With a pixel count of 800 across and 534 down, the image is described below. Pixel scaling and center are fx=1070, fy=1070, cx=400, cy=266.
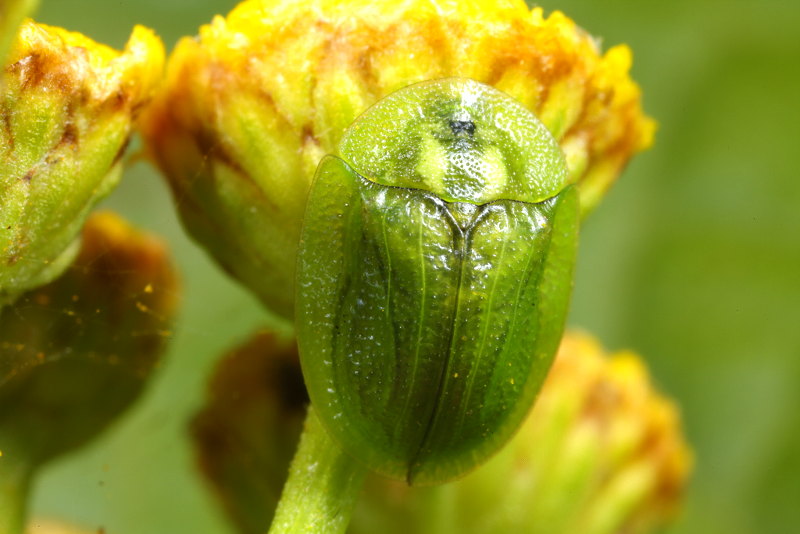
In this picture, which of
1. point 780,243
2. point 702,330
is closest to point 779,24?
point 780,243

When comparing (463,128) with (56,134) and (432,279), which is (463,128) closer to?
(432,279)

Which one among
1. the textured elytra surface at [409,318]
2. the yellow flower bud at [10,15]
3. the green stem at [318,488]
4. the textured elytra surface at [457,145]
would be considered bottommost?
the green stem at [318,488]

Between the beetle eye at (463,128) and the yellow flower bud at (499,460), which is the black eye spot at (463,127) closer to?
the beetle eye at (463,128)

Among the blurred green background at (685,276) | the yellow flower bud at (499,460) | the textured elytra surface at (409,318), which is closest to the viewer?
the textured elytra surface at (409,318)

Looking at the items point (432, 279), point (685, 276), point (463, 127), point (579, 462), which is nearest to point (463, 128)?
point (463, 127)

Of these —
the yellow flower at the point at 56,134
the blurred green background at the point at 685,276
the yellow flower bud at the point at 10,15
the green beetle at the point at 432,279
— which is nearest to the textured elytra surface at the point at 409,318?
the green beetle at the point at 432,279

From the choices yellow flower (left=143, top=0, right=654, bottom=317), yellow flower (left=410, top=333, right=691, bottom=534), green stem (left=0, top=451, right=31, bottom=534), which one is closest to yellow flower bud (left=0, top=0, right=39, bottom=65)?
yellow flower (left=143, top=0, right=654, bottom=317)
